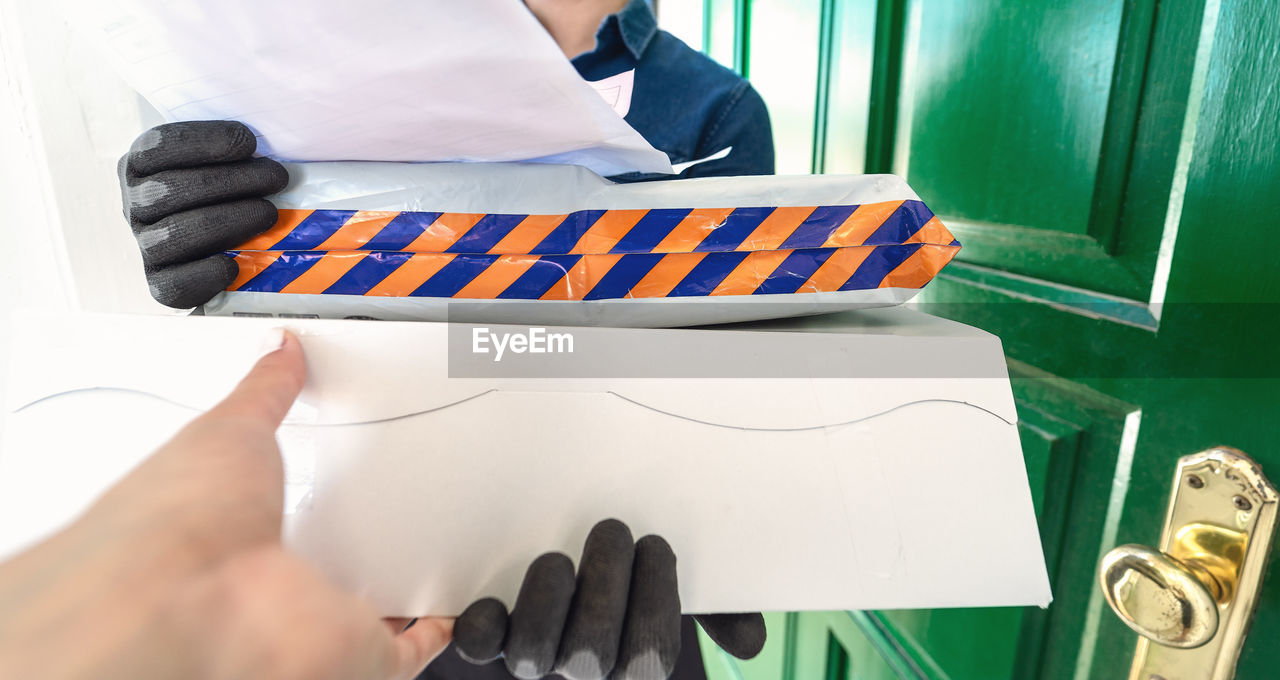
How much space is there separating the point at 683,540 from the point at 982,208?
16.8 inches

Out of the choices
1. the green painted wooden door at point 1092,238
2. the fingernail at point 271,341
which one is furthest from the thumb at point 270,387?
the green painted wooden door at point 1092,238

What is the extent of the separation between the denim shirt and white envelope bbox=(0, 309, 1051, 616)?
38cm

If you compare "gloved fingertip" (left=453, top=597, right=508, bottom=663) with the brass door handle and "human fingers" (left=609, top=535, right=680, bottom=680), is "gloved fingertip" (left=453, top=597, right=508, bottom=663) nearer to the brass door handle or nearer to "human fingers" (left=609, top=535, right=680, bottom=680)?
"human fingers" (left=609, top=535, right=680, bottom=680)

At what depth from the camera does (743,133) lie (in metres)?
0.69

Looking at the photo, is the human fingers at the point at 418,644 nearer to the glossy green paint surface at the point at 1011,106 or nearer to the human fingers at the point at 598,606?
the human fingers at the point at 598,606

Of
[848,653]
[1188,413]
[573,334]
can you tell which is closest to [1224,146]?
[1188,413]

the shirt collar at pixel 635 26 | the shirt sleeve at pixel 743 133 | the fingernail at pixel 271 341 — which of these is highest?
the shirt collar at pixel 635 26

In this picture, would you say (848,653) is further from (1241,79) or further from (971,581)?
(1241,79)

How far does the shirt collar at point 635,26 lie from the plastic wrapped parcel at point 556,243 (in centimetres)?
36

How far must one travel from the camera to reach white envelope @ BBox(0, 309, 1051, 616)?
12.8 inches

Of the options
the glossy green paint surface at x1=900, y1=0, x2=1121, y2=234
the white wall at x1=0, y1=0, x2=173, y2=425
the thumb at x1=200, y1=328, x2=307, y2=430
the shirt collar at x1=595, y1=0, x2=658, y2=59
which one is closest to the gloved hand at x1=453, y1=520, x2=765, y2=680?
the thumb at x1=200, y1=328, x2=307, y2=430

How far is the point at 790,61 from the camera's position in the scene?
2.88 feet

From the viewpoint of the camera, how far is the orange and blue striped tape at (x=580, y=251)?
383 mm

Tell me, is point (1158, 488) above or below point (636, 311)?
below
